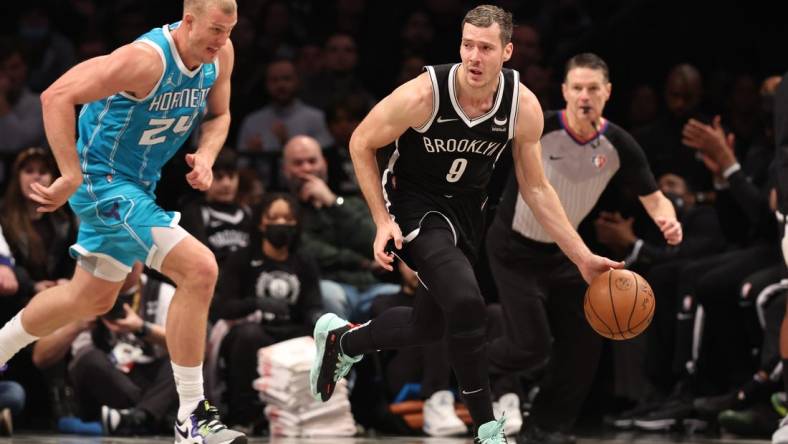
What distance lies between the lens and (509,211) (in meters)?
7.02

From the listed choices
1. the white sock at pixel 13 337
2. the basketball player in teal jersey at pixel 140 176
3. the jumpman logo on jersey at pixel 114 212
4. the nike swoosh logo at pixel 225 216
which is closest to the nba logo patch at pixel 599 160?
the basketball player in teal jersey at pixel 140 176

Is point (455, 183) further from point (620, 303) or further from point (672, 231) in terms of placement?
point (672, 231)

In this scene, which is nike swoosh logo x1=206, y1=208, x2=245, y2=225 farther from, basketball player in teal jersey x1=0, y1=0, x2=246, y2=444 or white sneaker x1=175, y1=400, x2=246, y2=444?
white sneaker x1=175, y1=400, x2=246, y2=444

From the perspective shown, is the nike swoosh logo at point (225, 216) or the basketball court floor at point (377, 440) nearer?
the basketball court floor at point (377, 440)

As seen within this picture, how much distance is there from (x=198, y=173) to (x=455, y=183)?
114 cm

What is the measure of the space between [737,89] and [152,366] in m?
4.75

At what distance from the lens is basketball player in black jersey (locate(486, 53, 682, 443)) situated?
6.75m

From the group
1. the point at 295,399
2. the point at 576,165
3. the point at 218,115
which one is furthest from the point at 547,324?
the point at 218,115

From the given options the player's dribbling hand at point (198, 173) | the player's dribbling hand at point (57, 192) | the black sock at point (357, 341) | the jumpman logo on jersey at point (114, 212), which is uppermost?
the player's dribbling hand at point (198, 173)

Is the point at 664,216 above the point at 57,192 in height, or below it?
below

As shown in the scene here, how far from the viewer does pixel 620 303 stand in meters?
5.79

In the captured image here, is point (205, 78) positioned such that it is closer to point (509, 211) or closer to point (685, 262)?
point (509, 211)

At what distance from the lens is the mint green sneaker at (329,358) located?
20.6ft

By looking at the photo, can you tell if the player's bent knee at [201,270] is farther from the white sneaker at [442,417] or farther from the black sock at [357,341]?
the white sneaker at [442,417]
